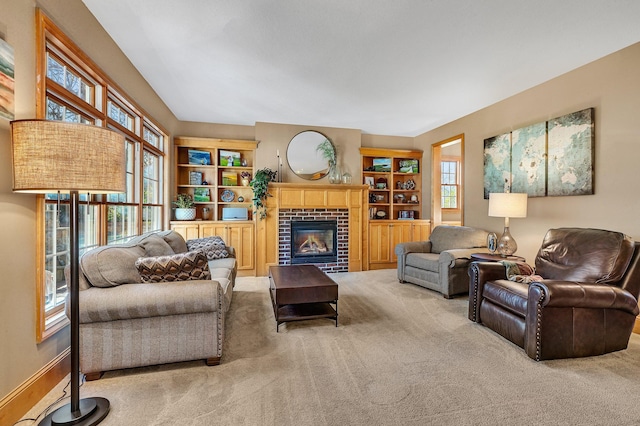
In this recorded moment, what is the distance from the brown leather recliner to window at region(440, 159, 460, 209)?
373cm

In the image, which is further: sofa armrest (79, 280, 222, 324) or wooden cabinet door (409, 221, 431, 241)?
wooden cabinet door (409, 221, 431, 241)

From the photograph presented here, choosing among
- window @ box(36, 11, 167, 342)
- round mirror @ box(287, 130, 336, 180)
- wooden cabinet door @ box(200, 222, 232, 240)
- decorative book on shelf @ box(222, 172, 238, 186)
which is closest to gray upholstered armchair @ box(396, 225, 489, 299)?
round mirror @ box(287, 130, 336, 180)

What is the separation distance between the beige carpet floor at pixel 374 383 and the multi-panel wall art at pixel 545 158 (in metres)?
1.62

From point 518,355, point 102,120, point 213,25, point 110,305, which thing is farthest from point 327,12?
point 518,355

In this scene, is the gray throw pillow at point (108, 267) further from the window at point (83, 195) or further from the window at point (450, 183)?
the window at point (450, 183)

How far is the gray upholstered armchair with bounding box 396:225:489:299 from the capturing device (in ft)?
12.1

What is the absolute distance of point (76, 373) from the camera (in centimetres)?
154

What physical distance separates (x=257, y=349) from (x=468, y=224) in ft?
12.6

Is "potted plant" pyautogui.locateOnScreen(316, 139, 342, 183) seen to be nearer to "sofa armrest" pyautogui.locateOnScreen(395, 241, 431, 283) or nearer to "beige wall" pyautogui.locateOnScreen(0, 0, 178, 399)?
"sofa armrest" pyautogui.locateOnScreen(395, 241, 431, 283)

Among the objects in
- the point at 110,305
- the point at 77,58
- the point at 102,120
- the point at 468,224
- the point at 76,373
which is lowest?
the point at 76,373

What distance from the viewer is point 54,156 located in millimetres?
1354

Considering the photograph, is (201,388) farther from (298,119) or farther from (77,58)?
(298,119)

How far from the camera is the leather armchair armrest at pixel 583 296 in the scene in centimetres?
212

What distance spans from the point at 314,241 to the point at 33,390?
3.84m
